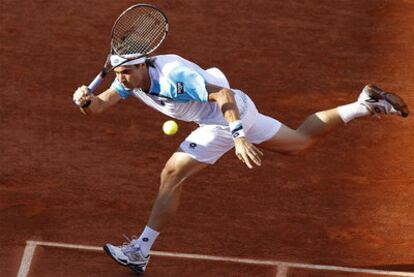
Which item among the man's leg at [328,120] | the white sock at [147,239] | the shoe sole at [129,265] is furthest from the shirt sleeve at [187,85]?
the shoe sole at [129,265]

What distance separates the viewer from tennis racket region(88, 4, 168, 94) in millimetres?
10133

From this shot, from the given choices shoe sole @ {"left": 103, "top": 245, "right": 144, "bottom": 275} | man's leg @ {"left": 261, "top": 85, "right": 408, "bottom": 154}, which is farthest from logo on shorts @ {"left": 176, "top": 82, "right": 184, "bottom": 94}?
shoe sole @ {"left": 103, "top": 245, "right": 144, "bottom": 275}

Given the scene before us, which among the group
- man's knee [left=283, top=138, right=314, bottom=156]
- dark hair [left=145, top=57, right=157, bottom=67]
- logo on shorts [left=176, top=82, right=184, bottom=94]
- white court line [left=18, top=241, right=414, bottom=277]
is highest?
dark hair [left=145, top=57, right=157, bottom=67]

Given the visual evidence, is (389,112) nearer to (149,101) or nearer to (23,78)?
(149,101)

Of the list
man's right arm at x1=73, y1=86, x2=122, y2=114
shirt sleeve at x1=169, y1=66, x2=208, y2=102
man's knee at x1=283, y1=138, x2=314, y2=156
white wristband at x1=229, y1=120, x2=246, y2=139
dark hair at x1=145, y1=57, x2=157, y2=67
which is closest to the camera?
white wristband at x1=229, y1=120, x2=246, y2=139

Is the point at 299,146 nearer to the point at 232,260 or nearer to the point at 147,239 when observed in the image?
the point at 232,260

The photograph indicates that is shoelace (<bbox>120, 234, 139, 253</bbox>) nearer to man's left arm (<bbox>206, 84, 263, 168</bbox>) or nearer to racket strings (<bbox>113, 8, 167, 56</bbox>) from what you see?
man's left arm (<bbox>206, 84, 263, 168</bbox>)

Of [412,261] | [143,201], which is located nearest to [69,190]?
[143,201]

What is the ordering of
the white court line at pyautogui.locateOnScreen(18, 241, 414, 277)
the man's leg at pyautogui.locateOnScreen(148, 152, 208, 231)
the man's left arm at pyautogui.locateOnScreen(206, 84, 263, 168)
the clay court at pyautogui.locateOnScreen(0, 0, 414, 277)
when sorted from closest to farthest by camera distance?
the man's left arm at pyautogui.locateOnScreen(206, 84, 263, 168) → the man's leg at pyautogui.locateOnScreen(148, 152, 208, 231) → the white court line at pyautogui.locateOnScreen(18, 241, 414, 277) → the clay court at pyautogui.locateOnScreen(0, 0, 414, 277)

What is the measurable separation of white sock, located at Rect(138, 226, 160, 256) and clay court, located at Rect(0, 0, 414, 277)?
0.33 meters

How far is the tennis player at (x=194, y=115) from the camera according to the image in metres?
9.99

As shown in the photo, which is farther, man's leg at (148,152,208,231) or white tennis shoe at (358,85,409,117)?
white tennis shoe at (358,85,409,117)

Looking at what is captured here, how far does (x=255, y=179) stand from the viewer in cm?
1231

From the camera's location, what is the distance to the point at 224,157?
500 inches
